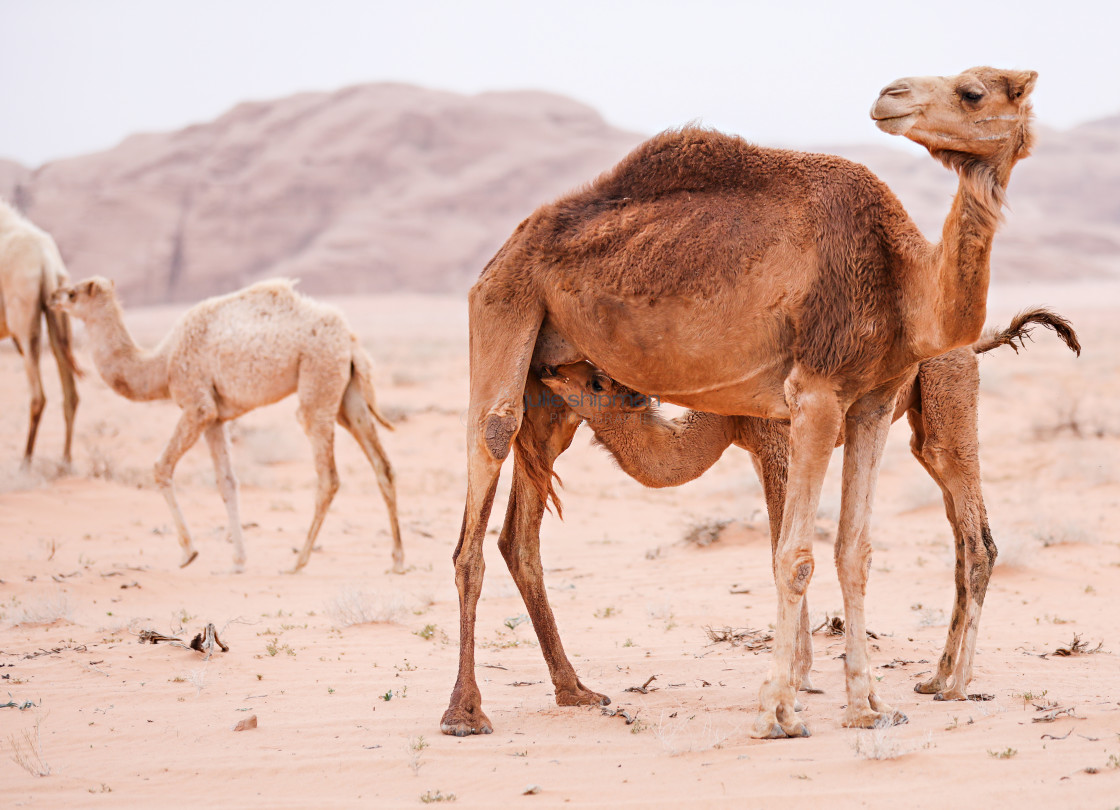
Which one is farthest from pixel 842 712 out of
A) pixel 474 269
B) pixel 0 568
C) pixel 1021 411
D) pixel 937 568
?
pixel 474 269

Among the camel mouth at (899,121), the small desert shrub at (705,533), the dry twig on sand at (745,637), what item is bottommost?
the small desert shrub at (705,533)

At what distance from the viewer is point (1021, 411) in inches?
821

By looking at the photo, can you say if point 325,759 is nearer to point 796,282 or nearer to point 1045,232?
point 796,282

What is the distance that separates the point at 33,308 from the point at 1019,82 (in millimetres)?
12728

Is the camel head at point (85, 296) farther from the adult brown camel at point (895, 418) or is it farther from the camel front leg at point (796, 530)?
the camel front leg at point (796, 530)

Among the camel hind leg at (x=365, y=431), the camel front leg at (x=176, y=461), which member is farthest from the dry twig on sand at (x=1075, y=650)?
the camel front leg at (x=176, y=461)

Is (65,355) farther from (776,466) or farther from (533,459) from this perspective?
(776,466)

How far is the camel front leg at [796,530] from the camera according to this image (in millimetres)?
4637

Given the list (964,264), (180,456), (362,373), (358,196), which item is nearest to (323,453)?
(362,373)

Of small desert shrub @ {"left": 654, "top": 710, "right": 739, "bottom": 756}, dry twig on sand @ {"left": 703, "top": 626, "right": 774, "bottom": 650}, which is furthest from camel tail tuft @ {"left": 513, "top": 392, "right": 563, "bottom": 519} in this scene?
dry twig on sand @ {"left": 703, "top": 626, "right": 774, "bottom": 650}

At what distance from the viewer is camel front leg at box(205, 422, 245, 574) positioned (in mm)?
10023

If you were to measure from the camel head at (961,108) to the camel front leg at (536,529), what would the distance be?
7.92ft

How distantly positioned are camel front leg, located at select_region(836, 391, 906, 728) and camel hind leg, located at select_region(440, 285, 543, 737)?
1.74 metres

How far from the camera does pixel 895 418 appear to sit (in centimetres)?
575
